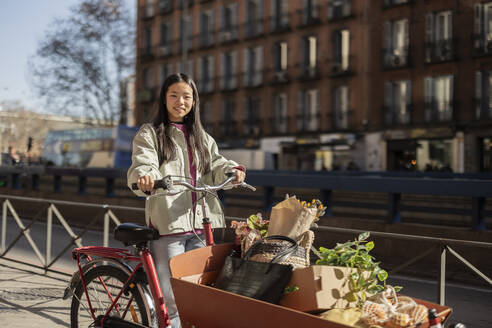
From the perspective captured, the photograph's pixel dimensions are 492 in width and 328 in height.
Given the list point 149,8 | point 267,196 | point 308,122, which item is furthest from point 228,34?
point 267,196

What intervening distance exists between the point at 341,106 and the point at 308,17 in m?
6.01

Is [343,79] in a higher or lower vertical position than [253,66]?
lower

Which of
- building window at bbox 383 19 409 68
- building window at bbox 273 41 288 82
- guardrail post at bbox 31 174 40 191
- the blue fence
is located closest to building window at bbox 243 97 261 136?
building window at bbox 273 41 288 82

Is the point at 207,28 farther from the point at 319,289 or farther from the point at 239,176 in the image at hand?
the point at 319,289

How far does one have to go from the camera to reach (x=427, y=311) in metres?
2.30

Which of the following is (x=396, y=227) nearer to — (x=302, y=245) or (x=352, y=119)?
(x=302, y=245)

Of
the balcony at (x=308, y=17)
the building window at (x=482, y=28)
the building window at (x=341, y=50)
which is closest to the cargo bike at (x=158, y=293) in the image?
the building window at (x=482, y=28)

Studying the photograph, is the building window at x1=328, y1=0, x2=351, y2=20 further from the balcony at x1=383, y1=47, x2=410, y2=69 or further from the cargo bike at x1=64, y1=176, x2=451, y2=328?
the cargo bike at x1=64, y1=176, x2=451, y2=328

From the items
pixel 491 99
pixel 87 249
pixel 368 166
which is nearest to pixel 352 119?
pixel 368 166

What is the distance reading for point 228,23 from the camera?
131 ft

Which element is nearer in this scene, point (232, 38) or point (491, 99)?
point (491, 99)

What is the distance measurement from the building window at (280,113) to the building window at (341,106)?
3650mm

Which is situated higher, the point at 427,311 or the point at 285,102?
the point at 285,102

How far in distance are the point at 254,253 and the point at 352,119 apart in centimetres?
3033
